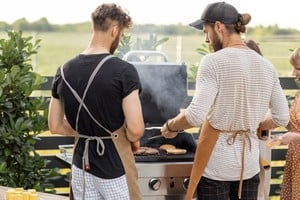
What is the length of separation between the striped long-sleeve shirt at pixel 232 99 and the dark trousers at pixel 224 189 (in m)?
0.04

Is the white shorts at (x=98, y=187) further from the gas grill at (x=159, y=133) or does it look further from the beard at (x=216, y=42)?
the beard at (x=216, y=42)

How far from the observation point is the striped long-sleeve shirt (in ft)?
9.60

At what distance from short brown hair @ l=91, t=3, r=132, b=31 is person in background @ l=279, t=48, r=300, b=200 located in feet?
4.45

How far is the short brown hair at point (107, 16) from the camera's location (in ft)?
8.98

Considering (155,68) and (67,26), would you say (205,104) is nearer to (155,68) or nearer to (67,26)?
(155,68)

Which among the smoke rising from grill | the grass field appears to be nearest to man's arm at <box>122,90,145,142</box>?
the smoke rising from grill

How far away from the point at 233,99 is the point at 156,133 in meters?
0.96

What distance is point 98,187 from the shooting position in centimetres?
281

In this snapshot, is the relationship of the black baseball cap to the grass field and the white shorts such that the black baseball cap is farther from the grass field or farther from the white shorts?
the grass field

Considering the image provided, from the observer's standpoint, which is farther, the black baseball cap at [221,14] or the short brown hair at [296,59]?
the short brown hair at [296,59]

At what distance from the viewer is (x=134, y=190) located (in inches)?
116

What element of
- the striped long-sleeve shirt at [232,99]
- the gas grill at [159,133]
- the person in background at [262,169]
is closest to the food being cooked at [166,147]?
the gas grill at [159,133]

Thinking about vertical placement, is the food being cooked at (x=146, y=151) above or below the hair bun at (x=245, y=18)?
below

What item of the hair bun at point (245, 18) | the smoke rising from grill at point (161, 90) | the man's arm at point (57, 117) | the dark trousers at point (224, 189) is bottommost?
the dark trousers at point (224, 189)
